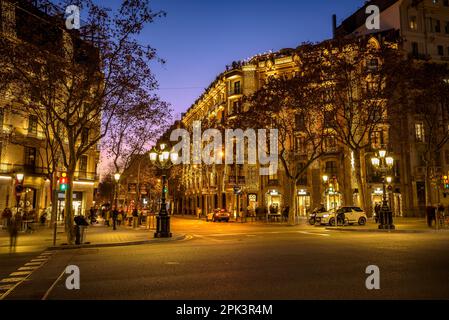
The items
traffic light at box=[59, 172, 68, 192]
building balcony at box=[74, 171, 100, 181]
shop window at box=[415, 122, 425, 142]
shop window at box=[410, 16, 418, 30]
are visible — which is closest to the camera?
traffic light at box=[59, 172, 68, 192]

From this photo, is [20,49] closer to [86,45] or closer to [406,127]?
[86,45]

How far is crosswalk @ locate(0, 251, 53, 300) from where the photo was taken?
7852 millimetres

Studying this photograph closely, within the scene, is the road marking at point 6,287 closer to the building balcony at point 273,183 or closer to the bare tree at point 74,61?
the bare tree at point 74,61

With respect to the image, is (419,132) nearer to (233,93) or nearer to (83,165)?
(233,93)

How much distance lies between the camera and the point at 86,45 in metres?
19.5

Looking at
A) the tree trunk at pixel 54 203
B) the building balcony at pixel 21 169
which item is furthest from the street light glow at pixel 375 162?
the building balcony at pixel 21 169

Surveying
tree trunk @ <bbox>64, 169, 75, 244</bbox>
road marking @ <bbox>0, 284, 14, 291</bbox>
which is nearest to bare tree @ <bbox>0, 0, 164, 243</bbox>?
tree trunk @ <bbox>64, 169, 75, 244</bbox>

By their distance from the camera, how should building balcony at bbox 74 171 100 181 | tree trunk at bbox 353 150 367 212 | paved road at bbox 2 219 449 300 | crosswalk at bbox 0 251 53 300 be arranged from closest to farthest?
paved road at bbox 2 219 449 300
crosswalk at bbox 0 251 53 300
tree trunk at bbox 353 150 367 212
building balcony at bbox 74 171 100 181

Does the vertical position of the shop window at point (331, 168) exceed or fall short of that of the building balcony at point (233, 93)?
it falls short

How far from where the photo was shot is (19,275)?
9.64 metres

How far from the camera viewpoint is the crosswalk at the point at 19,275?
785 centimetres

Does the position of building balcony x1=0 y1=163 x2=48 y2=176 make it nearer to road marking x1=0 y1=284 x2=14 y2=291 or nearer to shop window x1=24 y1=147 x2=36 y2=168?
shop window x1=24 y1=147 x2=36 y2=168

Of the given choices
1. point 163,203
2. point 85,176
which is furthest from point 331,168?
point 163,203

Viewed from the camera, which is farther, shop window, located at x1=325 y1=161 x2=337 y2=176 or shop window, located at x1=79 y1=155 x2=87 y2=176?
shop window, located at x1=325 y1=161 x2=337 y2=176
